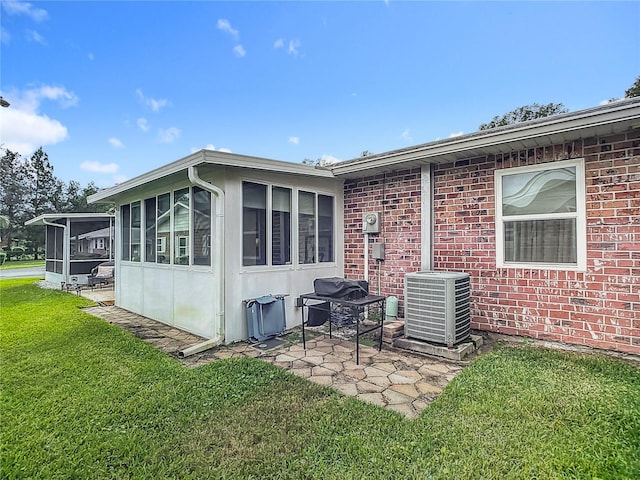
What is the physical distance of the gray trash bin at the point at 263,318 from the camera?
488 cm

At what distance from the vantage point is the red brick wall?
12.7 feet

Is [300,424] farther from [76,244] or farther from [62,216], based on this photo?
[76,244]

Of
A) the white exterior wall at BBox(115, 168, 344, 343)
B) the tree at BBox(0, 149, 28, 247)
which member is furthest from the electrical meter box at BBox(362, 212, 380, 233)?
the tree at BBox(0, 149, 28, 247)

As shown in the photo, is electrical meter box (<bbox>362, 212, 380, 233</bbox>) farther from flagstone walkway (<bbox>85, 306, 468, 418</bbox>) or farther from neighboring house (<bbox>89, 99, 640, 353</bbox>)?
flagstone walkway (<bbox>85, 306, 468, 418</bbox>)

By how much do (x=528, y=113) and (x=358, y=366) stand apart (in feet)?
67.1

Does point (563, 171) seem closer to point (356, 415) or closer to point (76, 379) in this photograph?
point (356, 415)

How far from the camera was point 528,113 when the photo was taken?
60.8ft

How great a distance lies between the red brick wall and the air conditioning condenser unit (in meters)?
0.63

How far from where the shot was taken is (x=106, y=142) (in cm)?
1947

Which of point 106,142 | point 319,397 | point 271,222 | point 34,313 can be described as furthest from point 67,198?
point 319,397

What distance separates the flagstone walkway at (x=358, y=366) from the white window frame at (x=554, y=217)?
175 centimetres

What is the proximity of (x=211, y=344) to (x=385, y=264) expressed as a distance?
3.12m

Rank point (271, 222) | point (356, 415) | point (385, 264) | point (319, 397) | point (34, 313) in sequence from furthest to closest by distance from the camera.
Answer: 1. point (34, 313)
2. point (385, 264)
3. point (271, 222)
4. point (319, 397)
5. point (356, 415)

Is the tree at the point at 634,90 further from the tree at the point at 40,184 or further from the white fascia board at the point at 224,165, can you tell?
the tree at the point at 40,184
